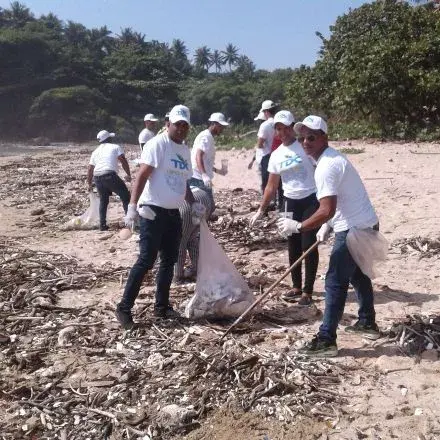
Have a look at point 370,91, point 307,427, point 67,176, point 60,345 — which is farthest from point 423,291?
point 67,176

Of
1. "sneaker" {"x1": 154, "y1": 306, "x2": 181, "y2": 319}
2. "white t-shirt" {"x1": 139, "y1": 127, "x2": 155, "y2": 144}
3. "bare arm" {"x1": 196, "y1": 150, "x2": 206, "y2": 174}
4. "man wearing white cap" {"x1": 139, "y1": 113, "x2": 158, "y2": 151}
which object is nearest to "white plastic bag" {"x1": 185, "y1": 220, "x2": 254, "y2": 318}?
"sneaker" {"x1": 154, "y1": 306, "x2": 181, "y2": 319}

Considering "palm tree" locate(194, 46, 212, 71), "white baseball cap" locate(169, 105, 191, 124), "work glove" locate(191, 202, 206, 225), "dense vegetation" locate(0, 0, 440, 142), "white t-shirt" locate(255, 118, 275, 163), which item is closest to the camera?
"white baseball cap" locate(169, 105, 191, 124)

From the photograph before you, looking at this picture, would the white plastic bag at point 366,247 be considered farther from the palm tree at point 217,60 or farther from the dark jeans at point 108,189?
the palm tree at point 217,60

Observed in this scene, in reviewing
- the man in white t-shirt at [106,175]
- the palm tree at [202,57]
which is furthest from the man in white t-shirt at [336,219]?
the palm tree at [202,57]

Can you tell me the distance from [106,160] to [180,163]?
420cm

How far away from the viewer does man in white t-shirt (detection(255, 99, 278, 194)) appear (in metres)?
8.64

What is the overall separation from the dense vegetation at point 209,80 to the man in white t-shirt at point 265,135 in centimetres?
189

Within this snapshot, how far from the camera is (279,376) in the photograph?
3.77m

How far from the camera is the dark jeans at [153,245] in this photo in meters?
4.63

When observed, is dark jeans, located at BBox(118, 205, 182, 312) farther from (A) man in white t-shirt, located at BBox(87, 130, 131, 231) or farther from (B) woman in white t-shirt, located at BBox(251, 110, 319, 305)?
(A) man in white t-shirt, located at BBox(87, 130, 131, 231)

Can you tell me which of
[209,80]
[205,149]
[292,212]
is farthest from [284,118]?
[209,80]

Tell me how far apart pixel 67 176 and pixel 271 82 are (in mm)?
37638

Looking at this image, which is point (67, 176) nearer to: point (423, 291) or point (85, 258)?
point (85, 258)

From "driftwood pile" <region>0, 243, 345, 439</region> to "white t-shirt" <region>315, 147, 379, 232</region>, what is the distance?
3.13 feet
